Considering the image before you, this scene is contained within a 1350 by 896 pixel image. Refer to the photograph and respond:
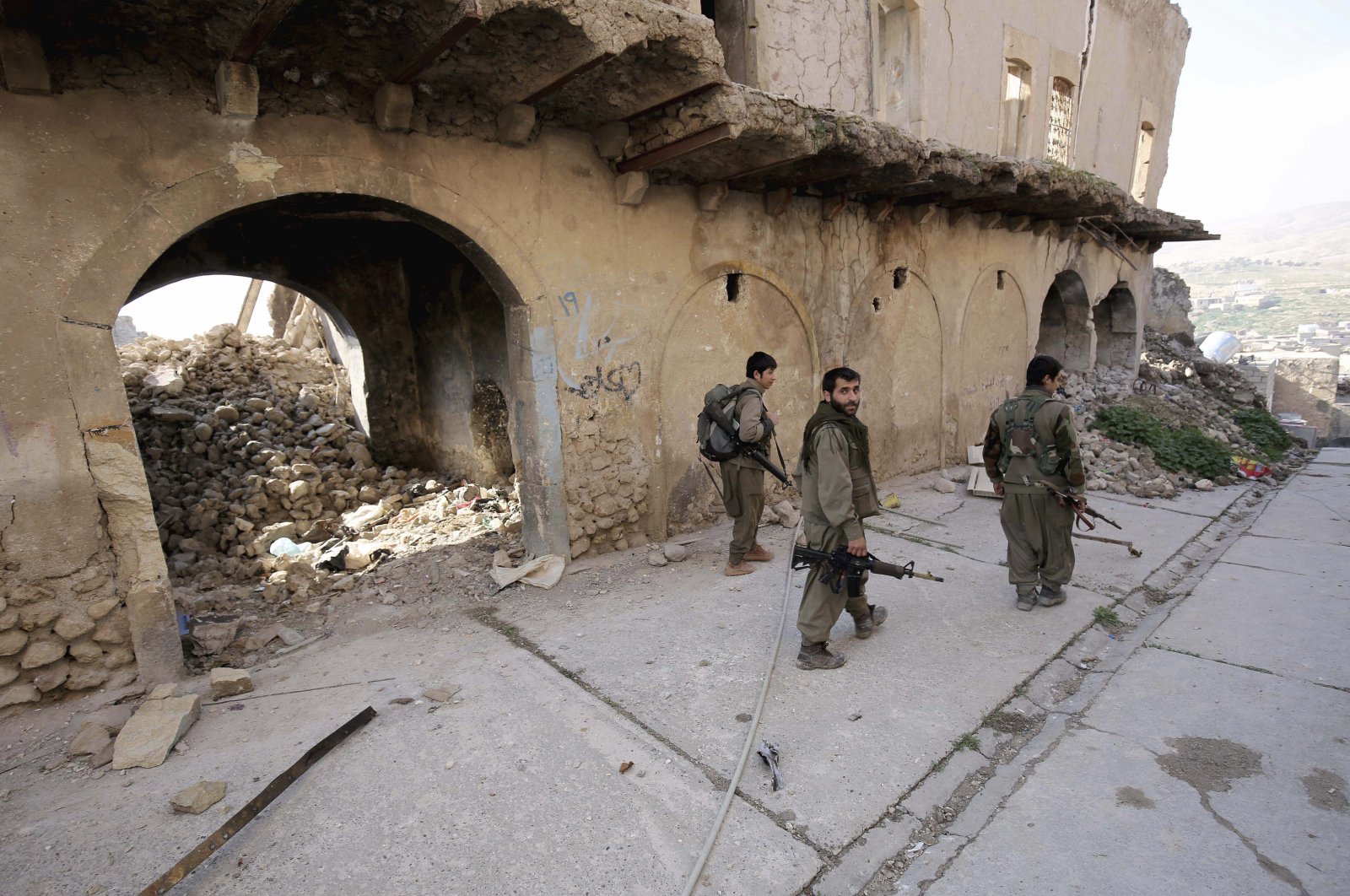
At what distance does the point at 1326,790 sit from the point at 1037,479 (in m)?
2.05

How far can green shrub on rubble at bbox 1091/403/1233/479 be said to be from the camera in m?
8.07

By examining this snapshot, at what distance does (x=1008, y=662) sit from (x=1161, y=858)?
1.44 m

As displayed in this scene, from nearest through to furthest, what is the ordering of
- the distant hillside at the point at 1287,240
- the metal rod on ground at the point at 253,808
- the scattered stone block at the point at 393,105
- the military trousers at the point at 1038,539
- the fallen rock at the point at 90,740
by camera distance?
1. the metal rod on ground at the point at 253,808
2. the fallen rock at the point at 90,740
3. the scattered stone block at the point at 393,105
4. the military trousers at the point at 1038,539
5. the distant hillside at the point at 1287,240

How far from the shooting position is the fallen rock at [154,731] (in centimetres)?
296

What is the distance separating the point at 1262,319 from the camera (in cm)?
6331

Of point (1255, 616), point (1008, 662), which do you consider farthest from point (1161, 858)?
point (1255, 616)

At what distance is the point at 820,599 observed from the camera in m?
3.63

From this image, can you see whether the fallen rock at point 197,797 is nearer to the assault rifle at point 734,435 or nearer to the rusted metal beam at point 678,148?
the assault rifle at point 734,435

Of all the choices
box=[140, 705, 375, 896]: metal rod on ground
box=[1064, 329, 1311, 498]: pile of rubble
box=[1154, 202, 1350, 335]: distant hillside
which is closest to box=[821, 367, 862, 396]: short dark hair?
box=[140, 705, 375, 896]: metal rod on ground

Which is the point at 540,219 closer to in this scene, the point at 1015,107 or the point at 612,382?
the point at 612,382

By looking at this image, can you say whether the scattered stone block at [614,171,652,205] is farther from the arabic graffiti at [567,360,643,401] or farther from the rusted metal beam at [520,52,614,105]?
the arabic graffiti at [567,360,643,401]

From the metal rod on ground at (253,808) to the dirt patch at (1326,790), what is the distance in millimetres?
4092

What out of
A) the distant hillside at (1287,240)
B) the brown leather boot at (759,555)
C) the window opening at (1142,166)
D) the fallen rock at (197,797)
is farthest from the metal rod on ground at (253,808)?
the distant hillside at (1287,240)

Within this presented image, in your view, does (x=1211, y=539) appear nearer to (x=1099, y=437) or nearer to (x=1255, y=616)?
(x=1255, y=616)
